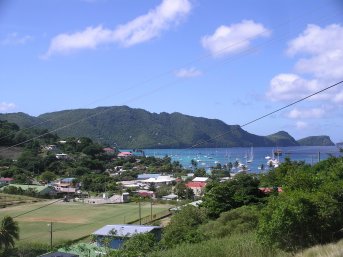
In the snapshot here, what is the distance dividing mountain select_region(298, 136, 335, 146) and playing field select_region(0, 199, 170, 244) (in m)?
161

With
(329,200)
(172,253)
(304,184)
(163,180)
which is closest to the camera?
(172,253)

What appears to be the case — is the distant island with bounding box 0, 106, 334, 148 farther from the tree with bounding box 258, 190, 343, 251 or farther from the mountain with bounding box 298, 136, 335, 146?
the tree with bounding box 258, 190, 343, 251

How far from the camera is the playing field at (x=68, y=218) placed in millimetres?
28328

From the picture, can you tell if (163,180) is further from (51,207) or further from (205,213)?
(205,213)

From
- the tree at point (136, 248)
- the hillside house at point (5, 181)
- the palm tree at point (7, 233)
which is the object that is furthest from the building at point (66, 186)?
the tree at point (136, 248)

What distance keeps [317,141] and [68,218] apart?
17289 centimetres

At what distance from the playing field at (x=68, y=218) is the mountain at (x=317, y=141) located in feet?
527

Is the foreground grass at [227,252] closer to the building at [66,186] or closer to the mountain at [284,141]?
the building at [66,186]

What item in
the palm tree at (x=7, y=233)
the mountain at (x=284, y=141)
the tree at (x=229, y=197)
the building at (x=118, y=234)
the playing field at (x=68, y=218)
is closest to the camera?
the building at (x=118, y=234)

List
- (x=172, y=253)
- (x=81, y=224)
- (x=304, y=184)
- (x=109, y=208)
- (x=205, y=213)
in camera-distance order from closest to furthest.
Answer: (x=172, y=253) < (x=304, y=184) < (x=205, y=213) < (x=81, y=224) < (x=109, y=208)

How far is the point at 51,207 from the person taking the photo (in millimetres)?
45188

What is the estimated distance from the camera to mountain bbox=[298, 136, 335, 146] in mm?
190837

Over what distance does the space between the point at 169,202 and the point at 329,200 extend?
1443 inches

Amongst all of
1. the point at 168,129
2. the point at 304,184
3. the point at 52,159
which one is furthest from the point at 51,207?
the point at 168,129
